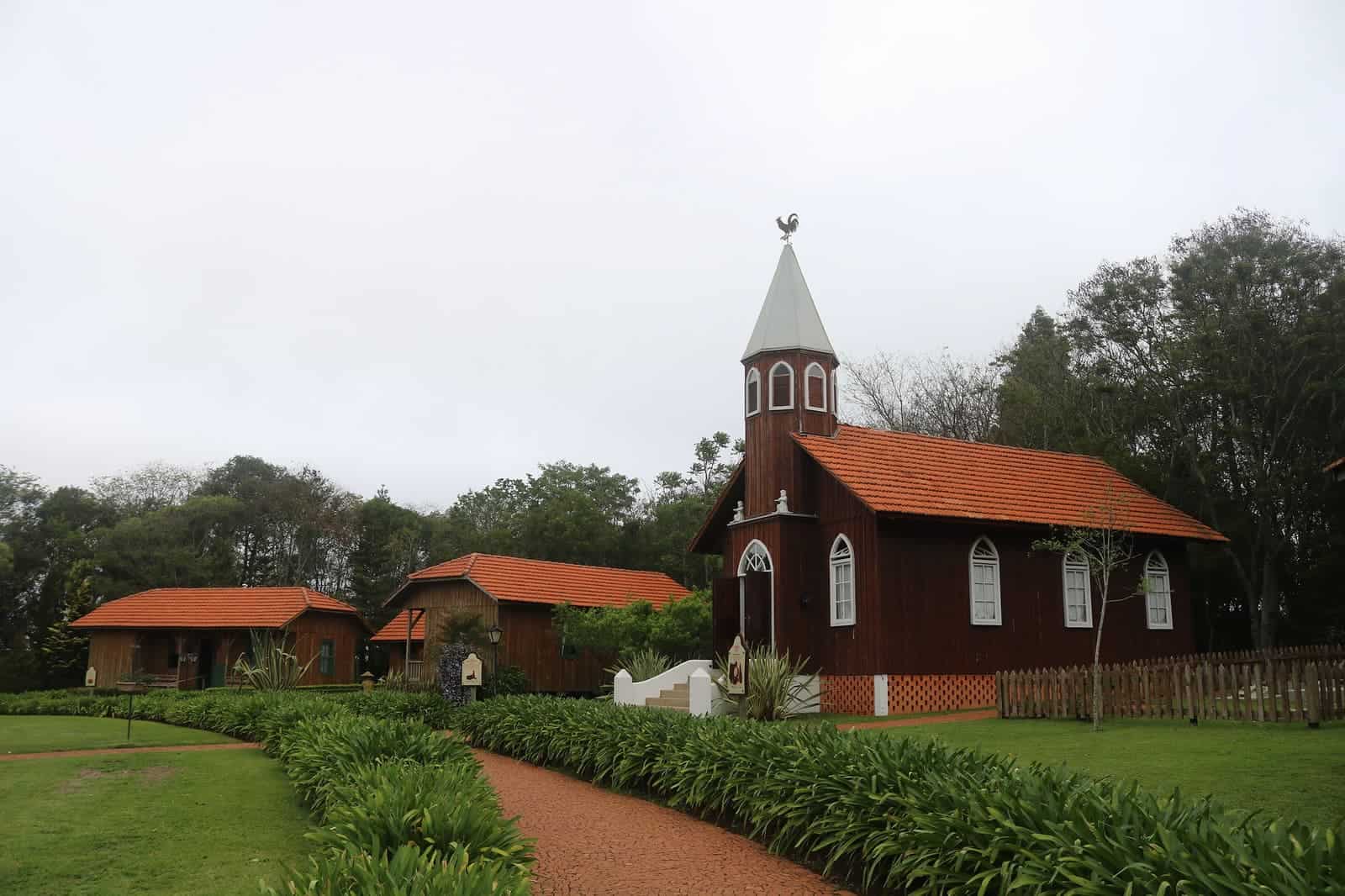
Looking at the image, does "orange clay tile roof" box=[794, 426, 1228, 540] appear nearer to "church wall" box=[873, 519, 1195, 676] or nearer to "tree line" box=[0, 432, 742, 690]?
"church wall" box=[873, 519, 1195, 676]

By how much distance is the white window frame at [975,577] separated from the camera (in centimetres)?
2066

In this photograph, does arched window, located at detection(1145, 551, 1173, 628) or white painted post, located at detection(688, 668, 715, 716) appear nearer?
white painted post, located at detection(688, 668, 715, 716)

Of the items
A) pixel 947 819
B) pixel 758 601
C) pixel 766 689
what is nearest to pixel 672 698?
pixel 758 601

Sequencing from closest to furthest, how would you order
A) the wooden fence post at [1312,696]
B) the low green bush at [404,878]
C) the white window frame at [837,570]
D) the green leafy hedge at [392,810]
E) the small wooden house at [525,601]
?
the low green bush at [404,878], the green leafy hedge at [392,810], the wooden fence post at [1312,696], the white window frame at [837,570], the small wooden house at [525,601]

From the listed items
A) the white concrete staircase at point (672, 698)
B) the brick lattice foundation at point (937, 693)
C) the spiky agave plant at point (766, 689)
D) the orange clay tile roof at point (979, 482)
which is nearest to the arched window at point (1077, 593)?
the orange clay tile roof at point (979, 482)

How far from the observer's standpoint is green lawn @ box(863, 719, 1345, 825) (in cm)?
852

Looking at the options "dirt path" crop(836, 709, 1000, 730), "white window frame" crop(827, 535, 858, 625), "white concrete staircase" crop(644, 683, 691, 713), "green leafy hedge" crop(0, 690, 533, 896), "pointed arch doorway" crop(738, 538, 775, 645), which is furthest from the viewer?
"pointed arch doorway" crop(738, 538, 775, 645)

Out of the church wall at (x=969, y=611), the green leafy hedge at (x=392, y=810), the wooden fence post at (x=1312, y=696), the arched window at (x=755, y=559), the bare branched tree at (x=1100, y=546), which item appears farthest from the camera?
the arched window at (x=755, y=559)

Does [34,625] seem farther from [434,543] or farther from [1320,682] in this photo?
[1320,682]

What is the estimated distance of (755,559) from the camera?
21.9m

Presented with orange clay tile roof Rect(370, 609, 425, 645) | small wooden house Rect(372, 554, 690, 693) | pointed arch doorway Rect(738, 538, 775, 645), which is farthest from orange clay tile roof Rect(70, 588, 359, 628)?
pointed arch doorway Rect(738, 538, 775, 645)

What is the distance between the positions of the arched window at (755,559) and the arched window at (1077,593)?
6483 mm

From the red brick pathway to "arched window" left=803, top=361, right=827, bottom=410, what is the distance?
11.9 metres

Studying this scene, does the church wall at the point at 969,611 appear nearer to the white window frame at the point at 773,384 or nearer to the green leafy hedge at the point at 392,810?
the white window frame at the point at 773,384
